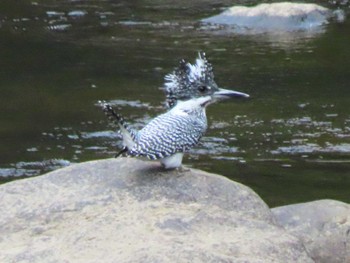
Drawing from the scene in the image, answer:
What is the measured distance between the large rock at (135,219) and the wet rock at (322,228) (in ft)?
3.03

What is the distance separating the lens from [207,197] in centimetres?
495

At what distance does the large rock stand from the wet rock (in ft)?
3.03

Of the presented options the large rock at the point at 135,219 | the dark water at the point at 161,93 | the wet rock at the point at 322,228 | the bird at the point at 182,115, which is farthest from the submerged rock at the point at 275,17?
the large rock at the point at 135,219

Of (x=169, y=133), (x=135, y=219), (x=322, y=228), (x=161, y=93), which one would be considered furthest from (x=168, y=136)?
(x=161, y=93)

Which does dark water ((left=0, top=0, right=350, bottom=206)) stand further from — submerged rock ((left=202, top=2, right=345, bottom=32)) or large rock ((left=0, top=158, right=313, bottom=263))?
large rock ((left=0, top=158, right=313, bottom=263))

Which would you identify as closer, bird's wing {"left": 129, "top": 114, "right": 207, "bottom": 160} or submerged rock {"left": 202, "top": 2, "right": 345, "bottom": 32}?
bird's wing {"left": 129, "top": 114, "right": 207, "bottom": 160}

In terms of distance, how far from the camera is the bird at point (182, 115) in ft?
16.2

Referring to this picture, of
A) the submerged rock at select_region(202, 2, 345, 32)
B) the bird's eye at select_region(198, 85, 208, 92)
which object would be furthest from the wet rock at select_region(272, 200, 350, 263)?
the submerged rock at select_region(202, 2, 345, 32)

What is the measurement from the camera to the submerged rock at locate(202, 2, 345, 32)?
13328 mm

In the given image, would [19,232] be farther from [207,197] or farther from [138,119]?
[138,119]

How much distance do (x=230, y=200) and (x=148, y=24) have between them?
28.1 ft

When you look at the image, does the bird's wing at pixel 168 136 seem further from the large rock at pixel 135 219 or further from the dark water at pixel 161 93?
the dark water at pixel 161 93

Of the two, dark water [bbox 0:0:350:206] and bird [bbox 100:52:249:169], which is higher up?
bird [bbox 100:52:249:169]

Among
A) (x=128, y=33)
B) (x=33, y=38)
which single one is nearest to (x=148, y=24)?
(x=128, y=33)
